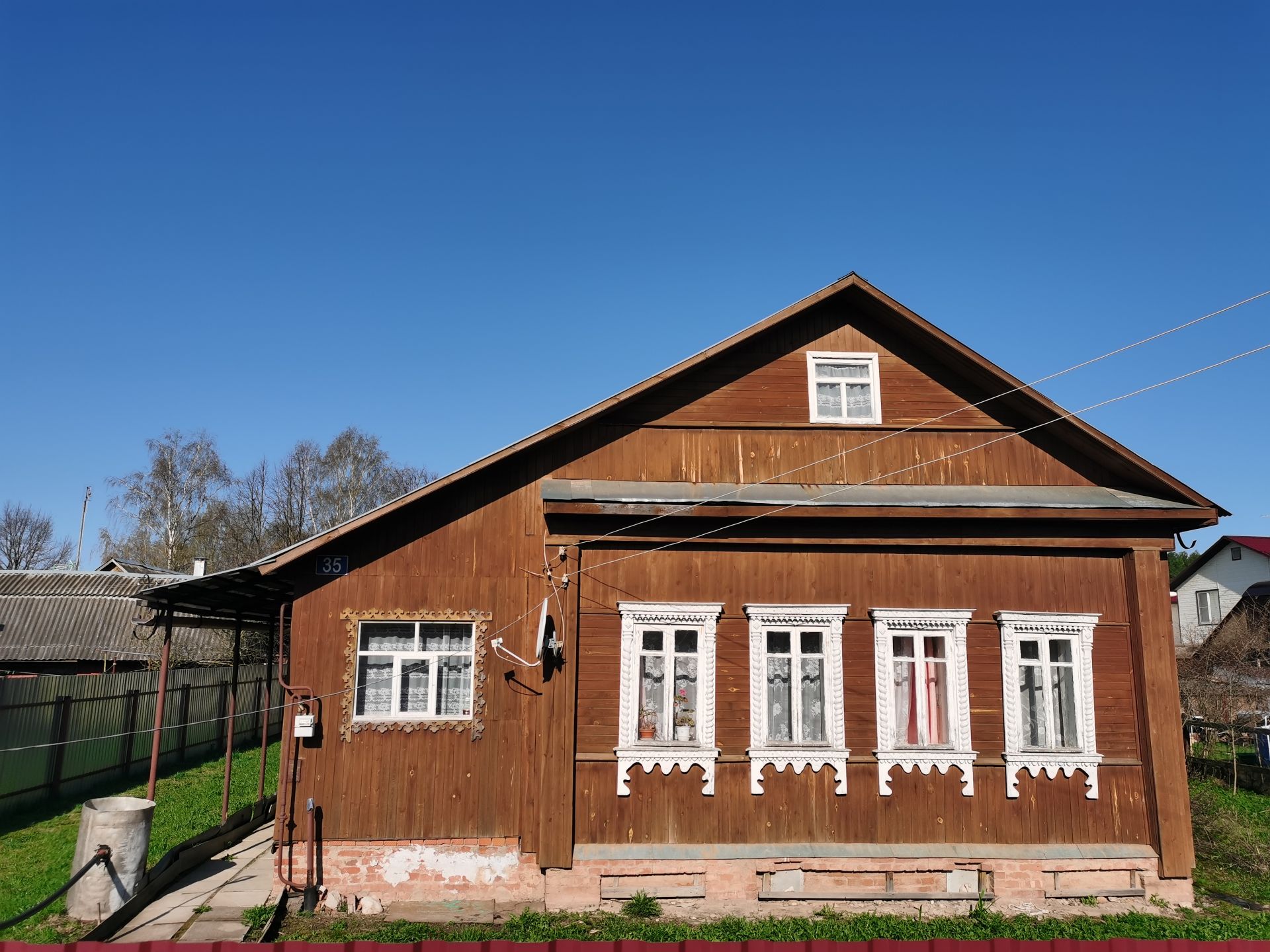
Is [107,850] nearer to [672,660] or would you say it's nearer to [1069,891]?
[672,660]

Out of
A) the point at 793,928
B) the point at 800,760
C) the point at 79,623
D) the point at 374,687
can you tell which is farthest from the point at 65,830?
the point at 79,623

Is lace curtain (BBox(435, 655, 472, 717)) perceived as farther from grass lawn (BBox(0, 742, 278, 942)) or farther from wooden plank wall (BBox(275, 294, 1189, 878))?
grass lawn (BBox(0, 742, 278, 942))

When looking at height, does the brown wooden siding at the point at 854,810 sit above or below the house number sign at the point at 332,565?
below

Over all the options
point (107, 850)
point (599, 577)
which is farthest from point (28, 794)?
point (599, 577)

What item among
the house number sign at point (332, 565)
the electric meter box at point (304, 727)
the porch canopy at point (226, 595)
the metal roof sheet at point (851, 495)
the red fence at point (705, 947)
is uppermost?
the metal roof sheet at point (851, 495)

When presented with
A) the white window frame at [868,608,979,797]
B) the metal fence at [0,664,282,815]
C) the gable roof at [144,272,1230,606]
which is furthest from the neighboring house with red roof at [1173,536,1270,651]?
the metal fence at [0,664,282,815]

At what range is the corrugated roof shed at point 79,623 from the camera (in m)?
30.2

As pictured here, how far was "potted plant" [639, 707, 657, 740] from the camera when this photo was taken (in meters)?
11.5

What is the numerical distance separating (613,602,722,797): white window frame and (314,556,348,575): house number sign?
3.71 metres

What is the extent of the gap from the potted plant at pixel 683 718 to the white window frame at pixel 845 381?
4.35 m

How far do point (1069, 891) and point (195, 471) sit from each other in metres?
45.1

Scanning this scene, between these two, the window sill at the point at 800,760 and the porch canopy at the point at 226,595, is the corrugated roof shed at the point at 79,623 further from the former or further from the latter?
the window sill at the point at 800,760

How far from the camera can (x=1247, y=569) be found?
1574 inches

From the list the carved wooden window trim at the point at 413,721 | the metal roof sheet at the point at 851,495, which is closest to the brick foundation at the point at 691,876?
the carved wooden window trim at the point at 413,721
